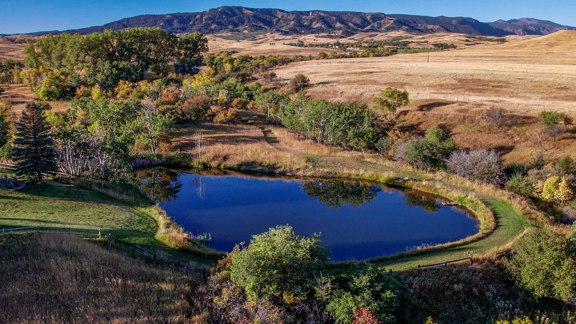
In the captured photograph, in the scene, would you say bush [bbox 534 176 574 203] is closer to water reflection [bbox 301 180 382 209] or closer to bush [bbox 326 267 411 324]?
water reflection [bbox 301 180 382 209]

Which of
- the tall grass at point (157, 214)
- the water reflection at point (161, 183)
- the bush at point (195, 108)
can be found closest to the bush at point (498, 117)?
the water reflection at point (161, 183)

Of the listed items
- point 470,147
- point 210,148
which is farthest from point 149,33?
point 470,147

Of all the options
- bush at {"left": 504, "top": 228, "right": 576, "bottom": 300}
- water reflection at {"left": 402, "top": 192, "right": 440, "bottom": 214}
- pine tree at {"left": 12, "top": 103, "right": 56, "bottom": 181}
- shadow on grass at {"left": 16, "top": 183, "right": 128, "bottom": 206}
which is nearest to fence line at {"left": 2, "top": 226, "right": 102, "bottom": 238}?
shadow on grass at {"left": 16, "top": 183, "right": 128, "bottom": 206}

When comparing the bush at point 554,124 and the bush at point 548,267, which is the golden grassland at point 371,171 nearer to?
the bush at point 548,267

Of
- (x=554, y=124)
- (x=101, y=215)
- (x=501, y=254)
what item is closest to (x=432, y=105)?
(x=554, y=124)

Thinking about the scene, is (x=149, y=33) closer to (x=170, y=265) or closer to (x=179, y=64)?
(x=179, y=64)

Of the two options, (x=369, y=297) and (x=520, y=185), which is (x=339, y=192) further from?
(x=369, y=297)

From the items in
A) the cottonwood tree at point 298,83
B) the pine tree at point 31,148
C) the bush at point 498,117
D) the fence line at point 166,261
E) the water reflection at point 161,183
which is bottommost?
the water reflection at point 161,183
